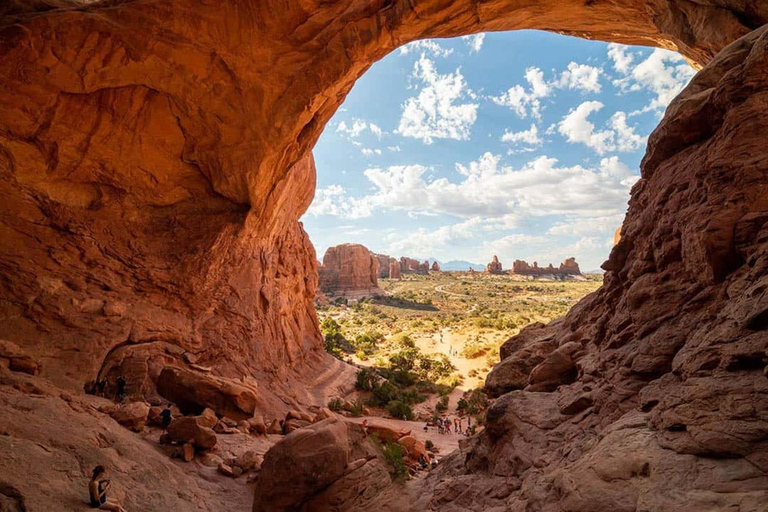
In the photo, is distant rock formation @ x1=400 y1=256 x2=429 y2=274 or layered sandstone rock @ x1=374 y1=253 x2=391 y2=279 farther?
distant rock formation @ x1=400 y1=256 x2=429 y2=274

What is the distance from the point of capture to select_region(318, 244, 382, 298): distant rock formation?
81.8m

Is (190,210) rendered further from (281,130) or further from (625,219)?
(625,219)

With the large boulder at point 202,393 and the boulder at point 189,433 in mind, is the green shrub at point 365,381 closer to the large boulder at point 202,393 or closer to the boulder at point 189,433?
the large boulder at point 202,393

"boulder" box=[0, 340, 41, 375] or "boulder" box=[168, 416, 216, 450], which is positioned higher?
"boulder" box=[0, 340, 41, 375]

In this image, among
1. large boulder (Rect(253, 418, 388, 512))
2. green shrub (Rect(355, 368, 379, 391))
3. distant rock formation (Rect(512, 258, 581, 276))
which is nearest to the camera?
large boulder (Rect(253, 418, 388, 512))

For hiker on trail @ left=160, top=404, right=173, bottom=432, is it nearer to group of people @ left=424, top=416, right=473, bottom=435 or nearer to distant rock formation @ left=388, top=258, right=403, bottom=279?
group of people @ left=424, top=416, right=473, bottom=435

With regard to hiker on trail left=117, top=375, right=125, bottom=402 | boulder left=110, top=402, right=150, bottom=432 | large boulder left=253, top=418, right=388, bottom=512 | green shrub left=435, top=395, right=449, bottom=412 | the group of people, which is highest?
hiker on trail left=117, top=375, right=125, bottom=402

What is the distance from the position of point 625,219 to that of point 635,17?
782 cm

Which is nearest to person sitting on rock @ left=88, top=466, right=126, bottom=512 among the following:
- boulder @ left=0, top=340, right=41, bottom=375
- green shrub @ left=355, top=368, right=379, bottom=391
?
boulder @ left=0, top=340, right=41, bottom=375

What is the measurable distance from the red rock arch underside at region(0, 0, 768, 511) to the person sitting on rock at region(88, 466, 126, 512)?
6613 millimetres

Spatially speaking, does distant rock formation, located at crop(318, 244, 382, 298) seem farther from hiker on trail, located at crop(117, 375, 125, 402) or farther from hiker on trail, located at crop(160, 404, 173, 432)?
hiker on trail, located at crop(160, 404, 173, 432)

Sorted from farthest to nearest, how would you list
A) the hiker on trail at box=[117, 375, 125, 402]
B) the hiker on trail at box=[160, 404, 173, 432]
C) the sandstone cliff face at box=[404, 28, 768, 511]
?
the hiker on trail at box=[117, 375, 125, 402], the hiker on trail at box=[160, 404, 173, 432], the sandstone cliff face at box=[404, 28, 768, 511]

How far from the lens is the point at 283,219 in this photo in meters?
21.8

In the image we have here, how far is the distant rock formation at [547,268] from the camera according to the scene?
13150 centimetres
